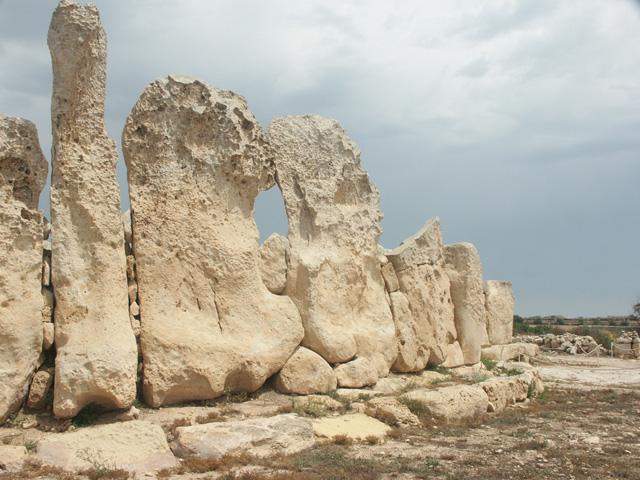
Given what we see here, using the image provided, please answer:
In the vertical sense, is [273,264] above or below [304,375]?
above

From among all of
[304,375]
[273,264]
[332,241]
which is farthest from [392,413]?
[332,241]

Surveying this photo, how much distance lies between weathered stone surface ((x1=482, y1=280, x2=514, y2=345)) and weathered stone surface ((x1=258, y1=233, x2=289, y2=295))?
10821 millimetres

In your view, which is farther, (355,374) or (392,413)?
(355,374)

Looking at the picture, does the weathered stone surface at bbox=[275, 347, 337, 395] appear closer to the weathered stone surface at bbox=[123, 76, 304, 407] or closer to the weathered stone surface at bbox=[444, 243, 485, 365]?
the weathered stone surface at bbox=[123, 76, 304, 407]

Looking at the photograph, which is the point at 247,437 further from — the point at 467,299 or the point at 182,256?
the point at 467,299

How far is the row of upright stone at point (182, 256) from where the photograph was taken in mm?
5891

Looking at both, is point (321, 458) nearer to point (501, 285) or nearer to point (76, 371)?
point (76, 371)

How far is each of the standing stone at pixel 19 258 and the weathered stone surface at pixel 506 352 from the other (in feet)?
35.7

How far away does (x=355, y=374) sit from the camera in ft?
26.3

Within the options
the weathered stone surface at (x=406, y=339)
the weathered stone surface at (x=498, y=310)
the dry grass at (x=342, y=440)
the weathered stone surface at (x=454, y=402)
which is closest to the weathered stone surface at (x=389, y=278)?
the weathered stone surface at (x=406, y=339)

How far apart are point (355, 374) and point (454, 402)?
1.42 metres

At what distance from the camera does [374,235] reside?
370 inches

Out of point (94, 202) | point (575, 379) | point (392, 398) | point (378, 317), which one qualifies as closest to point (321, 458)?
point (392, 398)

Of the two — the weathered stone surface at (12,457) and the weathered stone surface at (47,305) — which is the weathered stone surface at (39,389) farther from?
the weathered stone surface at (12,457)
